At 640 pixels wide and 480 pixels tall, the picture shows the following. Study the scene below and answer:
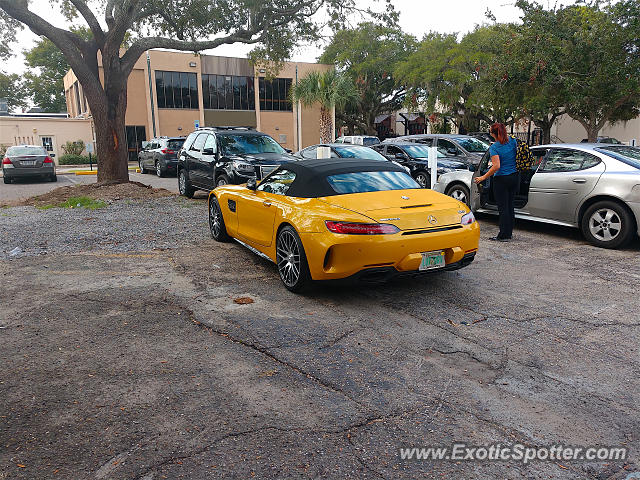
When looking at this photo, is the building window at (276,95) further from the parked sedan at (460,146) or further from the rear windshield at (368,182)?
the rear windshield at (368,182)

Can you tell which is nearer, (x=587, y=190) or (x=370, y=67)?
(x=587, y=190)

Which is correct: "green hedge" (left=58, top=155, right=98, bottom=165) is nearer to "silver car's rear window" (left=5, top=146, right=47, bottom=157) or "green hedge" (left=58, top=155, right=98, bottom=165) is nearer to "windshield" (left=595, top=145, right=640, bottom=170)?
"silver car's rear window" (left=5, top=146, right=47, bottom=157)

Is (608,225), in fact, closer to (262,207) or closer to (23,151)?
(262,207)

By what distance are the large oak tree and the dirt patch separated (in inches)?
37.8

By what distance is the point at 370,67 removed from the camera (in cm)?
4075

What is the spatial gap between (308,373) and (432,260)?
2081mm

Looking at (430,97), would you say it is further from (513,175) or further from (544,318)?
(544,318)

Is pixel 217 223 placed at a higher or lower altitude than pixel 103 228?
higher

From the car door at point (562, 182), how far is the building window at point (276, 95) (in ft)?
126

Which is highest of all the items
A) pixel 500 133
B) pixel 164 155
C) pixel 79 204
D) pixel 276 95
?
pixel 276 95

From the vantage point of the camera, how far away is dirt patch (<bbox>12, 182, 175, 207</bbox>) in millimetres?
13594

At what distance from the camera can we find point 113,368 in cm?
372

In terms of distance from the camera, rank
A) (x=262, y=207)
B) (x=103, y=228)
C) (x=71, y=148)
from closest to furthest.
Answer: (x=262, y=207) < (x=103, y=228) < (x=71, y=148)

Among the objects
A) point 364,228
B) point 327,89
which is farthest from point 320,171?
point 327,89
